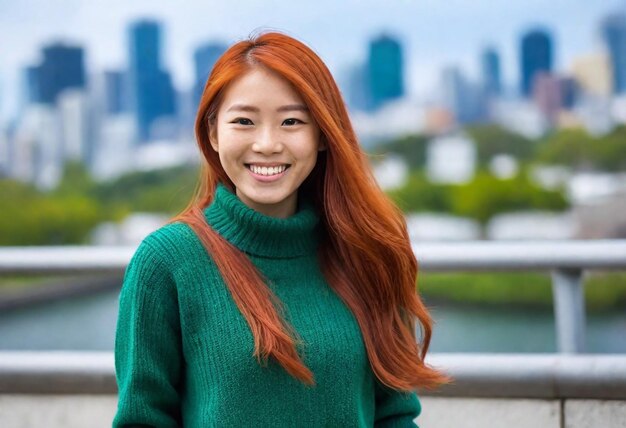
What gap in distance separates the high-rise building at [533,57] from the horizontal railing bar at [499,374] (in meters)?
47.6

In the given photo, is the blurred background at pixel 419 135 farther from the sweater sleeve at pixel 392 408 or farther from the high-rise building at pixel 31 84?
the sweater sleeve at pixel 392 408

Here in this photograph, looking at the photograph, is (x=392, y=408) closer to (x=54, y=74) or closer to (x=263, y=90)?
(x=263, y=90)

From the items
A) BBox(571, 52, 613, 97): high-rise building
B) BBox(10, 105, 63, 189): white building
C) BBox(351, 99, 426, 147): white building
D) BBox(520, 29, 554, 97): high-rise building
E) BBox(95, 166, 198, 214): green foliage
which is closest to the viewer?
BBox(95, 166, 198, 214): green foliage

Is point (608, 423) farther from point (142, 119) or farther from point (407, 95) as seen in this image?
point (407, 95)

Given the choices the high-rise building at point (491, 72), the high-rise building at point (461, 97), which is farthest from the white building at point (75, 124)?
the high-rise building at point (491, 72)

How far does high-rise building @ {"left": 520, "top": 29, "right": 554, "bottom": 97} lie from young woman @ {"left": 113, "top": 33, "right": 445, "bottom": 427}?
48.3 metres

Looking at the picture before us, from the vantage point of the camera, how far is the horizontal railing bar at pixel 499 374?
2.29 meters

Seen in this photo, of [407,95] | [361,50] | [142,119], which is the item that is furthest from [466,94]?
[142,119]

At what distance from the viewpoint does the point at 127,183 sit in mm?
44375

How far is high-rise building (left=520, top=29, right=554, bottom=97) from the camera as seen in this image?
49.2 m

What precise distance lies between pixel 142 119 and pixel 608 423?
45.5 metres

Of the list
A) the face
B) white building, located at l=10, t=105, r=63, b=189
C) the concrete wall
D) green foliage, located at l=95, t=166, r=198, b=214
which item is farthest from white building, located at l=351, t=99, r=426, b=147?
the face

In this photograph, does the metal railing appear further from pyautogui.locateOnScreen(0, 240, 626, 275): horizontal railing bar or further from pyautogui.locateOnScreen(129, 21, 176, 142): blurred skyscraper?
pyautogui.locateOnScreen(129, 21, 176, 142): blurred skyscraper

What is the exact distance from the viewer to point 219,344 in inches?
60.3
